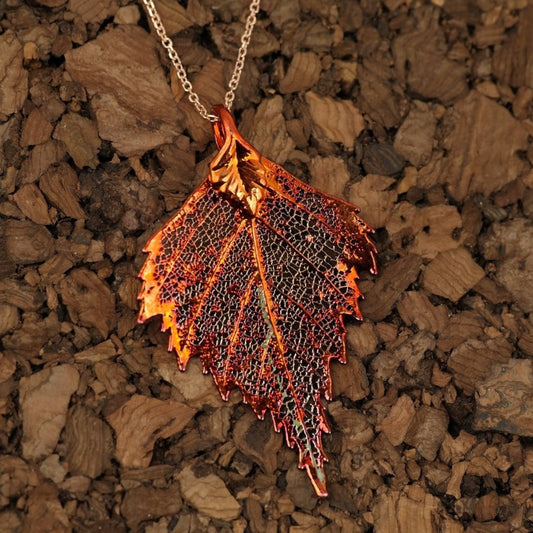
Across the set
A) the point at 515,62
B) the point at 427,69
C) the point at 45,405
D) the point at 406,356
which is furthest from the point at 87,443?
the point at 515,62

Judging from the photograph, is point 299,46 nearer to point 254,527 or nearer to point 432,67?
point 432,67

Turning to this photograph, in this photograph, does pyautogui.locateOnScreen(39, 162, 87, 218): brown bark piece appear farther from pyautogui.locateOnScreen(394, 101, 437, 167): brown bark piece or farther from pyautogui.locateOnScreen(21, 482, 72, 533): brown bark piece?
pyautogui.locateOnScreen(394, 101, 437, 167): brown bark piece

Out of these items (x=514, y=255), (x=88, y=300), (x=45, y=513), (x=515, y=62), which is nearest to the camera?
(x=45, y=513)

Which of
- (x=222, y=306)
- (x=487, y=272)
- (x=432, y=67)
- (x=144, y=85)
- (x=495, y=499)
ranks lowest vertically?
(x=495, y=499)

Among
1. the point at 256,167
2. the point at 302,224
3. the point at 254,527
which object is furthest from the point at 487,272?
the point at 254,527

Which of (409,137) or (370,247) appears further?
(409,137)

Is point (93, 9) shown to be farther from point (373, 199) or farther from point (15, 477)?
point (15, 477)
